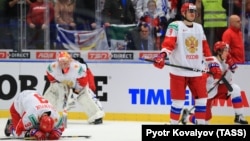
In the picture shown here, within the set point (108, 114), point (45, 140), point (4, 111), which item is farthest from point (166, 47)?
point (4, 111)

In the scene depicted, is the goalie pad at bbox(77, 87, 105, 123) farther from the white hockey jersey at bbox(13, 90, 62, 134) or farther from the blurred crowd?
the white hockey jersey at bbox(13, 90, 62, 134)

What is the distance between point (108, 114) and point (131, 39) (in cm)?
117

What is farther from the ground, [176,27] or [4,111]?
[176,27]

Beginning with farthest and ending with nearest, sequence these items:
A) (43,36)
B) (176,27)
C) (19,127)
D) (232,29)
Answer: (43,36) → (232,29) → (176,27) → (19,127)

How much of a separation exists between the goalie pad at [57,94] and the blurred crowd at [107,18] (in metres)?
1.33

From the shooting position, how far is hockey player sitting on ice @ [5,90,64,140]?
10.1 metres

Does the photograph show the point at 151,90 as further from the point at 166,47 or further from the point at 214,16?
the point at 166,47

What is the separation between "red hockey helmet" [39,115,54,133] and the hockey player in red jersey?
61.9 inches

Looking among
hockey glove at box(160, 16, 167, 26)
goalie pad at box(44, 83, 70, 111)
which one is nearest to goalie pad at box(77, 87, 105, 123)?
goalie pad at box(44, 83, 70, 111)

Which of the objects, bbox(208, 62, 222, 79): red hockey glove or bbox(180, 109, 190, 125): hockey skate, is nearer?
bbox(208, 62, 222, 79): red hockey glove

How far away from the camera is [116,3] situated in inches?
A: 531
